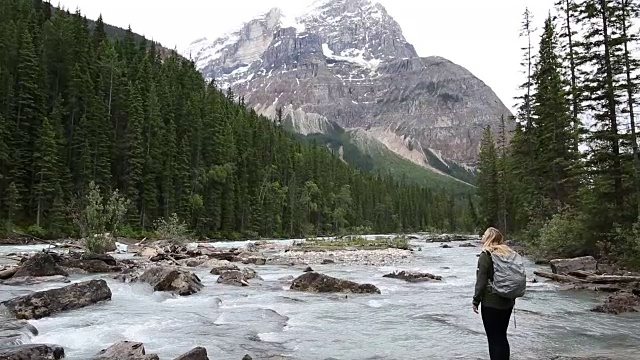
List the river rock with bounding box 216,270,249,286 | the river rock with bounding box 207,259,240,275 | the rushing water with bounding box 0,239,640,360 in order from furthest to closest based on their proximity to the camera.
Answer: the river rock with bounding box 207,259,240,275
the river rock with bounding box 216,270,249,286
the rushing water with bounding box 0,239,640,360

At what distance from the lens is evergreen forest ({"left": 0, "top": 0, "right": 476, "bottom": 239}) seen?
189ft

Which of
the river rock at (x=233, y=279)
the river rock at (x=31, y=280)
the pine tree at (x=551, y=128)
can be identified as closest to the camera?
the river rock at (x=31, y=280)

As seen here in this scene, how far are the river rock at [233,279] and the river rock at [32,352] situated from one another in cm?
1227

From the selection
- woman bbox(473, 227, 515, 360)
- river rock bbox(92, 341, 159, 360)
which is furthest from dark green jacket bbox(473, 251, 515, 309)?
river rock bbox(92, 341, 159, 360)

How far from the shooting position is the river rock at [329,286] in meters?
20.3

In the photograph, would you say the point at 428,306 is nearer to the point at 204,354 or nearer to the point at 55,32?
the point at 204,354

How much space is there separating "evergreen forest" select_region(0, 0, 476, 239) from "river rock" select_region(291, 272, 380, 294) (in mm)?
15699

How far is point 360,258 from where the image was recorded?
1554 inches

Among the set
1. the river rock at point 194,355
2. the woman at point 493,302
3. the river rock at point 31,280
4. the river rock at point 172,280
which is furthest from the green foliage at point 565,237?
the river rock at point 31,280

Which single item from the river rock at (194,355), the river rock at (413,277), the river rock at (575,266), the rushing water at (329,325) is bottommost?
the rushing water at (329,325)

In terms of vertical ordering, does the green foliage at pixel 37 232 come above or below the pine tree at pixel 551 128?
below

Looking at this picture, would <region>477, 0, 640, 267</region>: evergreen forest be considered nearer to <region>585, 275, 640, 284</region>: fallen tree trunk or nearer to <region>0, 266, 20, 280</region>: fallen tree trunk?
<region>585, 275, 640, 284</region>: fallen tree trunk

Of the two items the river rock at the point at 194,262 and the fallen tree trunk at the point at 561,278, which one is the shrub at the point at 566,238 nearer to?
the fallen tree trunk at the point at 561,278

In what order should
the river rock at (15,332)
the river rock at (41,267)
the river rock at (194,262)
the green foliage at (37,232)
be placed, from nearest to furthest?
the river rock at (15,332)
the river rock at (41,267)
the river rock at (194,262)
the green foliage at (37,232)
